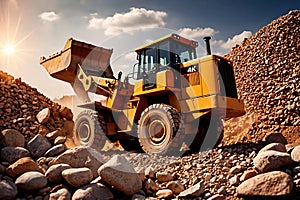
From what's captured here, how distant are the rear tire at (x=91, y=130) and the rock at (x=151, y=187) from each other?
3.35 m

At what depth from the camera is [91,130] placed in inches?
311

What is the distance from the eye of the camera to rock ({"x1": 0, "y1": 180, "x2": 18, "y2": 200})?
4203mm

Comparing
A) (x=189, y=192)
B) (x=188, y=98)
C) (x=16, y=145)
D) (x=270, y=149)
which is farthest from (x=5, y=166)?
(x=270, y=149)

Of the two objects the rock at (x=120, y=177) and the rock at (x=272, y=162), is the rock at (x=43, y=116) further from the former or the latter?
the rock at (x=272, y=162)

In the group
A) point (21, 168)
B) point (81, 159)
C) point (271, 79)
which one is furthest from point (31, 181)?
point (271, 79)

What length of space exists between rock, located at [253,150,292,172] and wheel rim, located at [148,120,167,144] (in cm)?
248

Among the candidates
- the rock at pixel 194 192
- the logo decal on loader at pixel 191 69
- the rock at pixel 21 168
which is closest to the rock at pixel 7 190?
the rock at pixel 21 168

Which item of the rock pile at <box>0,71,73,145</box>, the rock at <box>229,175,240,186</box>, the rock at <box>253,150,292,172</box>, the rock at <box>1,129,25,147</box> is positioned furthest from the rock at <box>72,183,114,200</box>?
the rock pile at <box>0,71,73,145</box>

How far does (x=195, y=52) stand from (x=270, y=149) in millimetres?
3593

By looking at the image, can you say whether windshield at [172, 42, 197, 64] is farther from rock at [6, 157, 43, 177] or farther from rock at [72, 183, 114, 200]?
rock at [6, 157, 43, 177]

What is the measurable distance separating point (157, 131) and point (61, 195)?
9.30ft

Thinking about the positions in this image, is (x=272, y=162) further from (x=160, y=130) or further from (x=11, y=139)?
(x=11, y=139)

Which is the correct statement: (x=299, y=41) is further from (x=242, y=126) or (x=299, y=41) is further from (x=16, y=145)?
(x=16, y=145)

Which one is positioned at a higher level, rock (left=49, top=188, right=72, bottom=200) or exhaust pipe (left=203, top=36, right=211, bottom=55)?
exhaust pipe (left=203, top=36, right=211, bottom=55)
